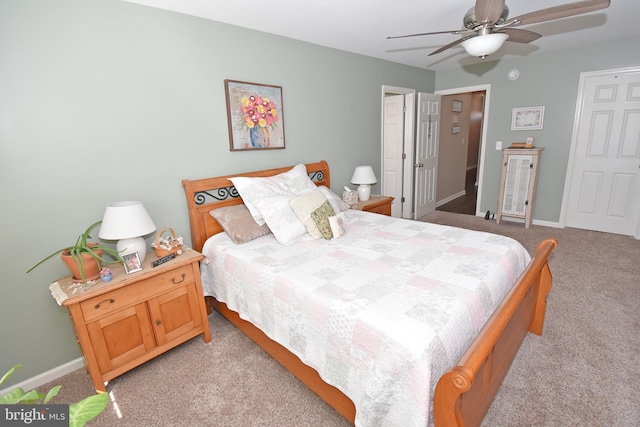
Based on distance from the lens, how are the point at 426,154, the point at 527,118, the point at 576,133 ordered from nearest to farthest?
the point at 576,133 < the point at 527,118 < the point at 426,154

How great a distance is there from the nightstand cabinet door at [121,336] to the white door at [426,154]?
4.20 metres

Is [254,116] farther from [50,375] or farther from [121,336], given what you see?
[50,375]

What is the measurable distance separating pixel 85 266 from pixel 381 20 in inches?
114

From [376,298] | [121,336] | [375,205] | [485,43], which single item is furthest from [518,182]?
[121,336]

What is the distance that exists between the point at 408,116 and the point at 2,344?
4875 millimetres

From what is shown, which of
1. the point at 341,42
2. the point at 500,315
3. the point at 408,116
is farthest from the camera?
the point at 408,116

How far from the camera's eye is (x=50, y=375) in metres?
2.05

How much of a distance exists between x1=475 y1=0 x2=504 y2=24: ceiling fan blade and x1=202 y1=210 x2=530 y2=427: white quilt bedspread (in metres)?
1.46

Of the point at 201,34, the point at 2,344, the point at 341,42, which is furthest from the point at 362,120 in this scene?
the point at 2,344

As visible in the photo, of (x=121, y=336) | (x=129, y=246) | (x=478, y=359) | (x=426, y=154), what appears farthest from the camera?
(x=426, y=154)

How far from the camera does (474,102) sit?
26.4 ft

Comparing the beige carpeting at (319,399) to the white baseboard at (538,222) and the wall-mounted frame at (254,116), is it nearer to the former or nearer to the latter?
the wall-mounted frame at (254,116)

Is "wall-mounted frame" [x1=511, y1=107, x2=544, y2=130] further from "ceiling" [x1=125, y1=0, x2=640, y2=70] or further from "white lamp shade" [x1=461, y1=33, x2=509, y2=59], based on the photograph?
"white lamp shade" [x1=461, y1=33, x2=509, y2=59]

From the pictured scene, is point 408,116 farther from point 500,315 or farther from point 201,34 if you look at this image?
point 500,315
